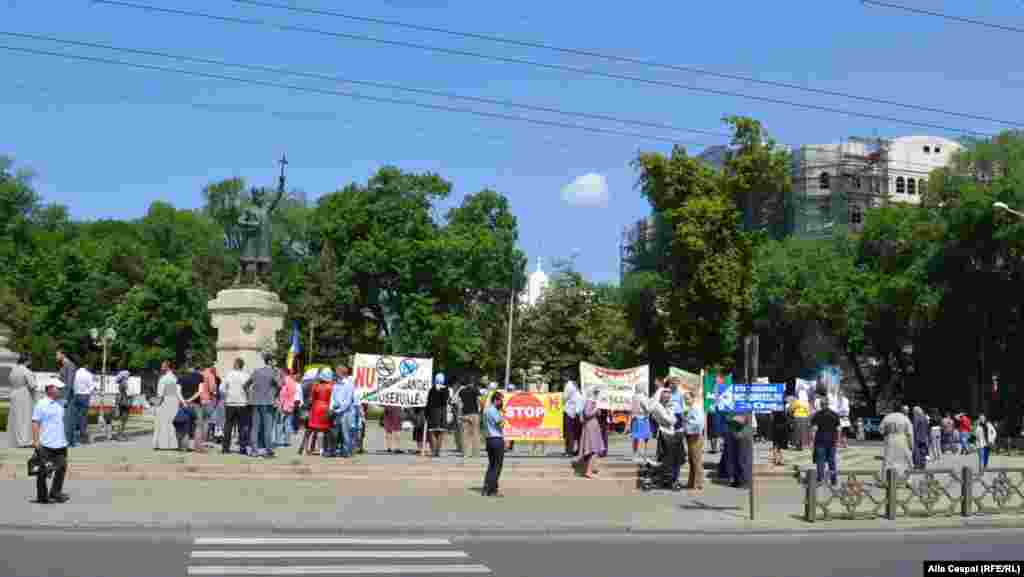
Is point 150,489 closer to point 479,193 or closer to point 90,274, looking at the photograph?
point 479,193

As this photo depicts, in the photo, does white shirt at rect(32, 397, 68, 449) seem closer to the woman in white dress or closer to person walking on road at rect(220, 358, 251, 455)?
person walking on road at rect(220, 358, 251, 455)

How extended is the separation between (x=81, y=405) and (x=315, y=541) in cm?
1288

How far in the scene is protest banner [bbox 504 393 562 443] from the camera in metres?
26.3

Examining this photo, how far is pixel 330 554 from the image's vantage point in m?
14.1

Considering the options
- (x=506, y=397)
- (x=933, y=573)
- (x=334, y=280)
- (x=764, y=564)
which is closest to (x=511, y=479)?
(x=506, y=397)

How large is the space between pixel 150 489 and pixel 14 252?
77682 millimetres

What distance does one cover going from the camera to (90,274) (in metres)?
84.4

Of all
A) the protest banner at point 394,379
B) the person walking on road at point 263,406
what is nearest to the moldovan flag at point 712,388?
the protest banner at point 394,379

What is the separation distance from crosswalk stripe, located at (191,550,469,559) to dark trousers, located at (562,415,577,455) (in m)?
11.3

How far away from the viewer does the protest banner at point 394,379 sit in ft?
85.6

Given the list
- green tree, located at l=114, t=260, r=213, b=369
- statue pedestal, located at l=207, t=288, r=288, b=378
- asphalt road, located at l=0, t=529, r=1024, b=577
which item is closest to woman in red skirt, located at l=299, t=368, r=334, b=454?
statue pedestal, located at l=207, t=288, r=288, b=378

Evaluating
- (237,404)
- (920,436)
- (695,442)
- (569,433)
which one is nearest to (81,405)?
(237,404)

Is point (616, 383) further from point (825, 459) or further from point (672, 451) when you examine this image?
point (825, 459)

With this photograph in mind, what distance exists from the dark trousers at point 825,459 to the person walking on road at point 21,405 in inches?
596
